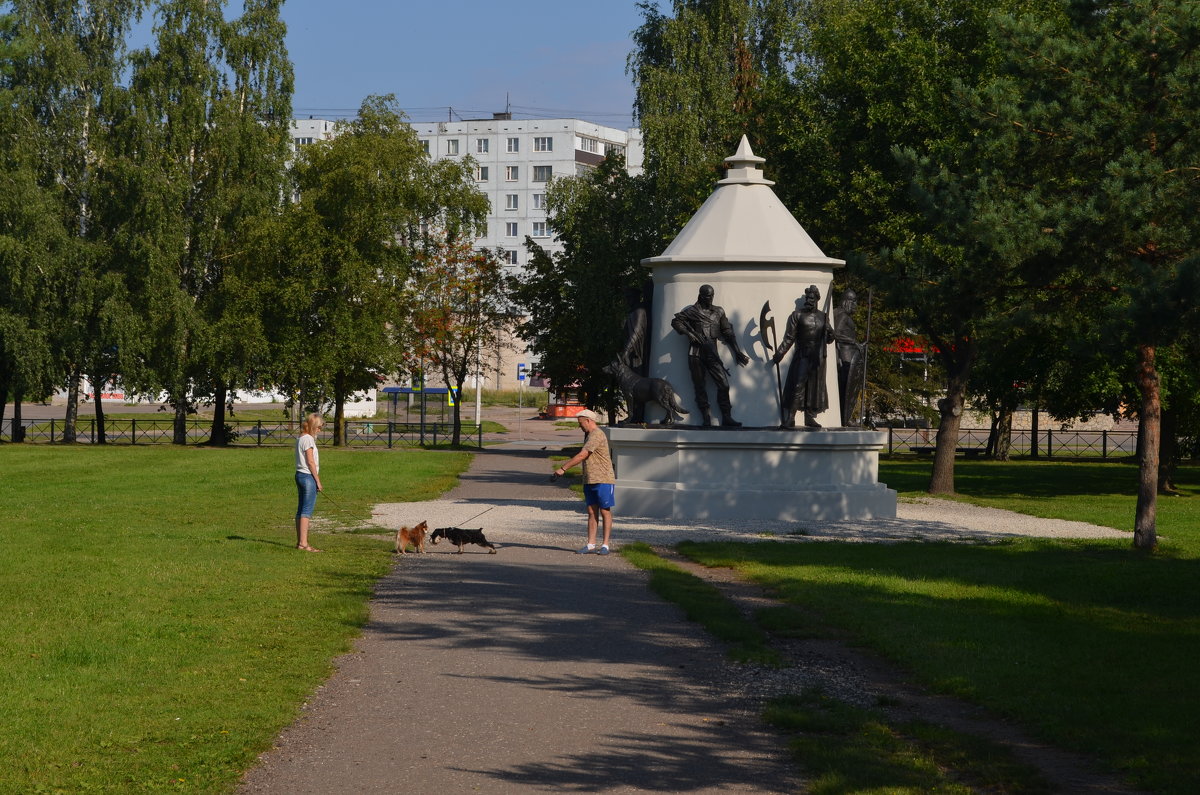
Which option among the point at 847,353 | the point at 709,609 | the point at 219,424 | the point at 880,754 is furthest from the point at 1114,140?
the point at 219,424

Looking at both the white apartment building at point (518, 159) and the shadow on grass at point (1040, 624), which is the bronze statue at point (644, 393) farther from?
the white apartment building at point (518, 159)

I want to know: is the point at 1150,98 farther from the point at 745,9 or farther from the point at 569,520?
the point at 745,9

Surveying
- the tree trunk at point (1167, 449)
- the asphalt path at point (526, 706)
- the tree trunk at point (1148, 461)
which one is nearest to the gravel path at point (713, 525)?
the tree trunk at point (1148, 461)

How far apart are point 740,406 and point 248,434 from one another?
122ft

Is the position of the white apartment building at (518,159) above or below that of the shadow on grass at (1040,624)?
above

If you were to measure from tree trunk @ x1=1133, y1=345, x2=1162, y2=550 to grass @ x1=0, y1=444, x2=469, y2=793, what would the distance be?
30.1 feet

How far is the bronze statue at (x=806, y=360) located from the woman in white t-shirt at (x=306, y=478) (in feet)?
27.0

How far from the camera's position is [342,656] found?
375 inches

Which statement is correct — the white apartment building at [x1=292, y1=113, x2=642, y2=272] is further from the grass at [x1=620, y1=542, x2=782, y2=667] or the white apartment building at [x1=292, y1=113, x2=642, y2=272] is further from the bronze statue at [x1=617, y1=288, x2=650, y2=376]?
the grass at [x1=620, y1=542, x2=782, y2=667]

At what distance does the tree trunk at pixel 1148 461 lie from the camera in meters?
→ 17.1

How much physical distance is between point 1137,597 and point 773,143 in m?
19.6

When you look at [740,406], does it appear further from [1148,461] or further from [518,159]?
[518,159]

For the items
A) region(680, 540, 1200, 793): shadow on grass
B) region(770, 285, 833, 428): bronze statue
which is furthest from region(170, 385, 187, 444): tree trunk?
region(680, 540, 1200, 793): shadow on grass

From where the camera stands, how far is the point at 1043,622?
450 inches
